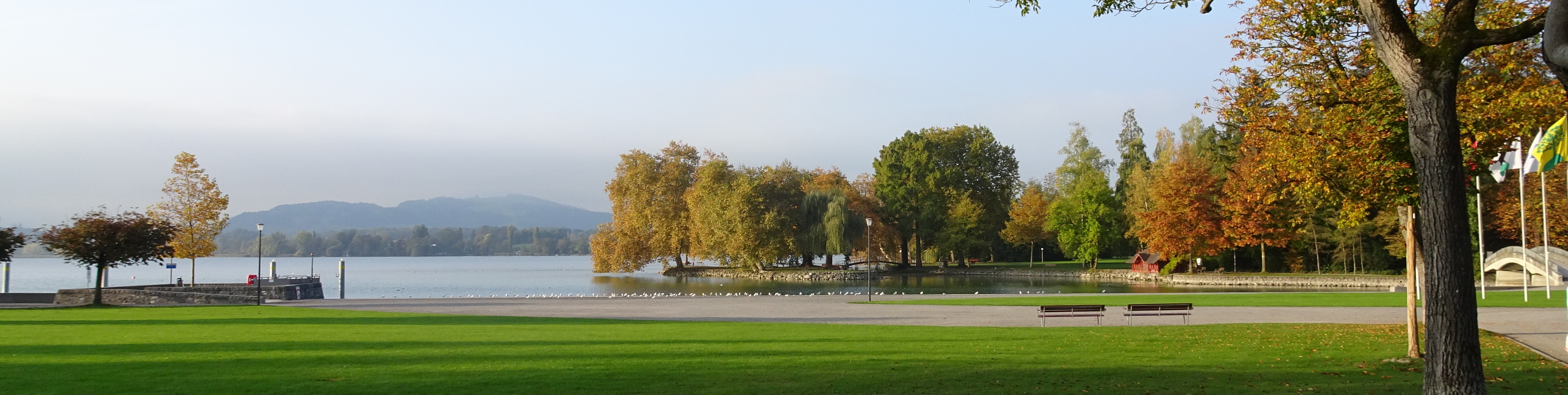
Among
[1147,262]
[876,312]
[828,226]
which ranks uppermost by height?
[828,226]

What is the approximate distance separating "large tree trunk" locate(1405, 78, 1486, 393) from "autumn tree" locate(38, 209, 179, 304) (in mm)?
34753

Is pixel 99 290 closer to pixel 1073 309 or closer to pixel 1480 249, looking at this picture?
pixel 1073 309

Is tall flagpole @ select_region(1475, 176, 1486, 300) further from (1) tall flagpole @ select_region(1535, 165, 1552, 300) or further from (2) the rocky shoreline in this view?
(2) the rocky shoreline

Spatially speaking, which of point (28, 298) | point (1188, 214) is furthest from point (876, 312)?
point (1188, 214)

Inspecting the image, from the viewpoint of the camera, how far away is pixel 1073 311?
63.1ft

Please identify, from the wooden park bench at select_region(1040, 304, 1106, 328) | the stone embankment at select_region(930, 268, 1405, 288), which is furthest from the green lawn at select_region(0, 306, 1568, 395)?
the stone embankment at select_region(930, 268, 1405, 288)

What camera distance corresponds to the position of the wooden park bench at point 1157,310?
1927 centimetres

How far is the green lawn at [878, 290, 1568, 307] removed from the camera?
24.7m

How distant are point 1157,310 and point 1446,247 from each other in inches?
500

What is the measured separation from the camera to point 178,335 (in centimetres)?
1642

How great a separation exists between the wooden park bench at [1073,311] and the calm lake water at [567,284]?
17.8m

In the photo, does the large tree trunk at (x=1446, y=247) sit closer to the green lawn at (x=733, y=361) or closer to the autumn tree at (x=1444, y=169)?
the autumn tree at (x=1444, y=169)

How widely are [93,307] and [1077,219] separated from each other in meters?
57.3

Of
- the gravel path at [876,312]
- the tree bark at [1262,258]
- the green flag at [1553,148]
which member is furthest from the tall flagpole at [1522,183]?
the tree bark at [1262,258]
